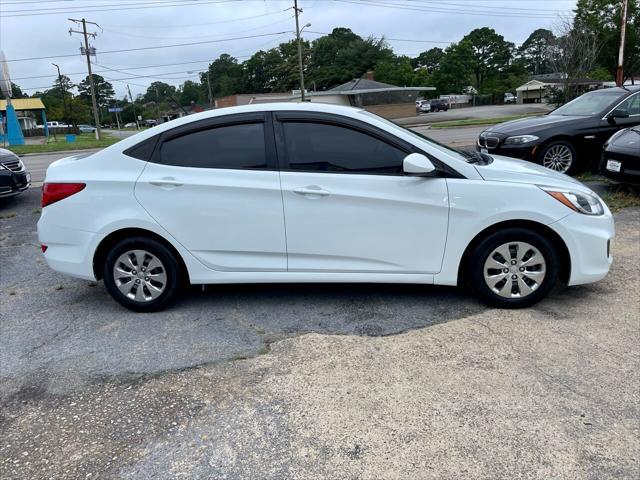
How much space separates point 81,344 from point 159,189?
1311mm

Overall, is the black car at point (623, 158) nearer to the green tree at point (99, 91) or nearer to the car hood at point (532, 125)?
the car hood at point (532, 125)

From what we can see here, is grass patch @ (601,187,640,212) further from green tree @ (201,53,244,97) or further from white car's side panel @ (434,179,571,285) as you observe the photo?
green tree @ (201,53,244,97)

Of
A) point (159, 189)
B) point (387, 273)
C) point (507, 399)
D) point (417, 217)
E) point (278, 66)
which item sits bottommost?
point (507, 399)

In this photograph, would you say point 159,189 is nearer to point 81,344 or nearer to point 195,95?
point 81,344

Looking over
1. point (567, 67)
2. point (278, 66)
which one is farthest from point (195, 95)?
point (567, 67)

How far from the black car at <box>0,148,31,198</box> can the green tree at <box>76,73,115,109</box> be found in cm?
10945

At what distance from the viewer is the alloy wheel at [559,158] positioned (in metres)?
8.52

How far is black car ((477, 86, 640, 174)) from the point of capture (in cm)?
840

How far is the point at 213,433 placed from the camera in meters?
2.74

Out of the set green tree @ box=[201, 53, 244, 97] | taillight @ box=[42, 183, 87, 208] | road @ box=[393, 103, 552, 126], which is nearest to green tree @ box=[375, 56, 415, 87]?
road @ box=[393, 103, 552, 126]

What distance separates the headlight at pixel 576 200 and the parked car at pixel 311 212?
11mm

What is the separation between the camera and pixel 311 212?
13.3ft

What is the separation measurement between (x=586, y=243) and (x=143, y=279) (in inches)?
140

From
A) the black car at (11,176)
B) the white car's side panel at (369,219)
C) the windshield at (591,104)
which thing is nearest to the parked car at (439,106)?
the windshield at (591,104)
